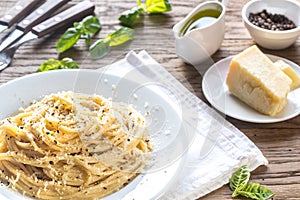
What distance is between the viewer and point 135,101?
2.54 m

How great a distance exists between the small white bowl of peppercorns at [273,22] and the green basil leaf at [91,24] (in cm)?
73

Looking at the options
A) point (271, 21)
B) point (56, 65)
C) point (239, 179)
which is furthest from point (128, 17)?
point (239, 179)

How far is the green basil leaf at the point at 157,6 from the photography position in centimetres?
323

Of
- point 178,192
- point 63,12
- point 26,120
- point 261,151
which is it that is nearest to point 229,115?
point 261,151

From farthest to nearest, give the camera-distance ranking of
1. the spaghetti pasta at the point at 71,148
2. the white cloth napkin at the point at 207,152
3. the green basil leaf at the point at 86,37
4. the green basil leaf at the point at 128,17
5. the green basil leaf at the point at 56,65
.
Answer: the green basil leaf at the point at 128,17, the green basil leaf at the point at 86,37, the green basil leaf at the point at 56,65, the white cloth napkin at the point at 207,152, the spaghetti pasta at the point at 71,148

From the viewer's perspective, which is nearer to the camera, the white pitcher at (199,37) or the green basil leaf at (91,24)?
the white pitcher at (199,37)

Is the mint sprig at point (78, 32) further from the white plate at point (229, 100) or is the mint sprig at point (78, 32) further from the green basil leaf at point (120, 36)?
the white plate at point (229, 100)

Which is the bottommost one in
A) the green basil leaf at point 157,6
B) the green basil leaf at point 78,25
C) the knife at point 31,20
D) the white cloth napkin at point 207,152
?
the white cloth napkin at point 207,152

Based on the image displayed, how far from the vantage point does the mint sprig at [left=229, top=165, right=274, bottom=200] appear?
7.41 ft

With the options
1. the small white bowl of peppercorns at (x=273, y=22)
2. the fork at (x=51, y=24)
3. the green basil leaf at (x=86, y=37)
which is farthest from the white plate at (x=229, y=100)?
the fork at (x=51, y=24)

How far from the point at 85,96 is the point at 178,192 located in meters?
0.56

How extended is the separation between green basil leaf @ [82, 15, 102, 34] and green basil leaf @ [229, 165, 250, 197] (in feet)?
3.79

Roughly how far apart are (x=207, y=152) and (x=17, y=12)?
130cm

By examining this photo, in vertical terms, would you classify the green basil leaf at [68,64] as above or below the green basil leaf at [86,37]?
above
